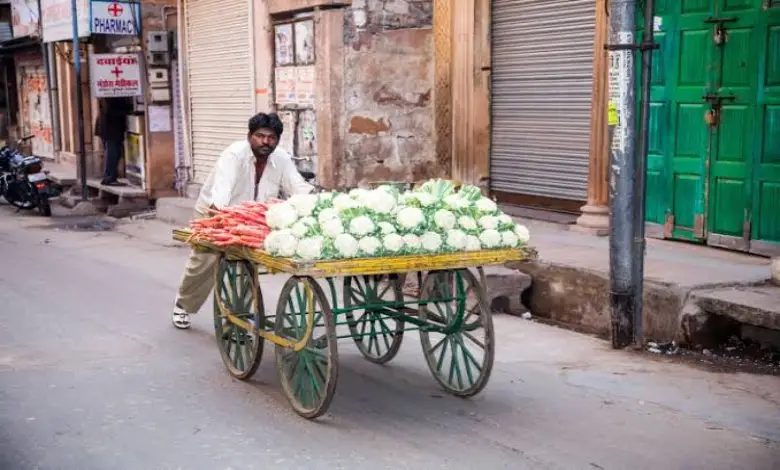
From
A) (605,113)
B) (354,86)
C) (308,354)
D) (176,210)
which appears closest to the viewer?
(308,354)

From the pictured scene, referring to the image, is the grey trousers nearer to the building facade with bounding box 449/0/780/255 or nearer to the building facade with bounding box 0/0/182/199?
the building facade with bounding box 449/0/780/255

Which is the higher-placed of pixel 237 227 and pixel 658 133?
pixel 658 133

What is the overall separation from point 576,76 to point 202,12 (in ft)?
23.3

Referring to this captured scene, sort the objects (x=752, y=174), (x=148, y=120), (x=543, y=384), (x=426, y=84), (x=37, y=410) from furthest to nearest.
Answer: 1. (x=148, y=120)
2. (x=426, y=84)
3. (x=752, y=174)
4. (x=543, y=384)
5. (x=37, y=410)

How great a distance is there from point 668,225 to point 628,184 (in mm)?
2336

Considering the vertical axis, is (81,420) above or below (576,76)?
below

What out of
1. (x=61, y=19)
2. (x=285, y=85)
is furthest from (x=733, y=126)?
(x=61, y=19)

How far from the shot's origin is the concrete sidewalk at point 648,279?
7.19 meters

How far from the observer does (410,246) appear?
5254 millimetres

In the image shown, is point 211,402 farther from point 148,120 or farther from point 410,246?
point 148,120

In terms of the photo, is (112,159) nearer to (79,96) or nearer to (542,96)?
(79,96)

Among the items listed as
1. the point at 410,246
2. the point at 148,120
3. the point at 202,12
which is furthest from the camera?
the point at 148,120

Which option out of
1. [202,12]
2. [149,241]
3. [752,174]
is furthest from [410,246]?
[202,12]

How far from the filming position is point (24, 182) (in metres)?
16.4
